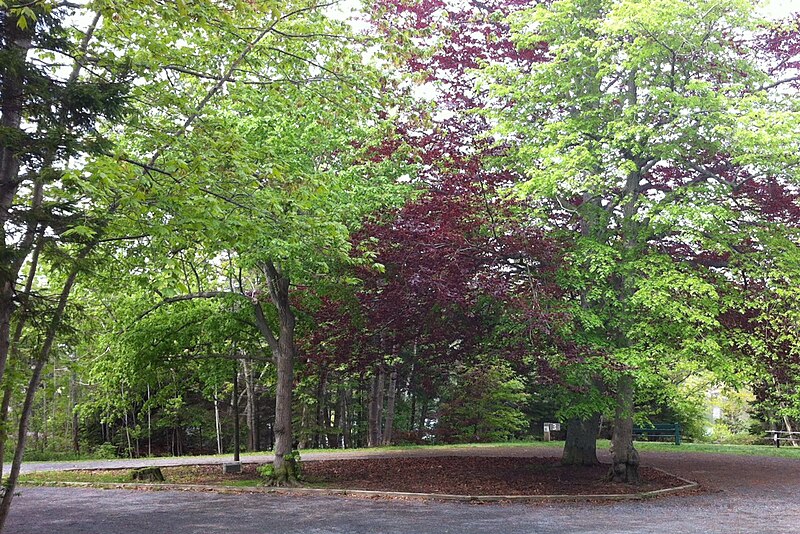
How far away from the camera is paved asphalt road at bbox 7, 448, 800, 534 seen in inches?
368

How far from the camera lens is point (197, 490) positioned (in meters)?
13.6

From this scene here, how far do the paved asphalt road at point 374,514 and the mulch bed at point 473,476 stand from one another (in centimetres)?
129

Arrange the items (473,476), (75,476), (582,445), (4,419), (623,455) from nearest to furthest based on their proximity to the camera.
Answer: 1. (4,419)
2. (623,455)
3. (473,476)
4. (75,476)
5. (582,445)

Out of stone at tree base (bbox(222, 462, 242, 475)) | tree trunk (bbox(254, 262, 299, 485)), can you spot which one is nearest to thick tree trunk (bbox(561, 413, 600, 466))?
tree trunk (bbox(254, 262, 299, 485))

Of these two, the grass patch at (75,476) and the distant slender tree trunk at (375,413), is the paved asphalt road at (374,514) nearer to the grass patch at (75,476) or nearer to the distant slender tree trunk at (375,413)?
the grass patch at (75,476)

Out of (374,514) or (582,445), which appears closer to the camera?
(374,514)

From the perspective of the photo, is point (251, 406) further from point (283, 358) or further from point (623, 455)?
point (623, 455)

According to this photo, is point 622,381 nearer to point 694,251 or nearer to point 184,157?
point 694,251

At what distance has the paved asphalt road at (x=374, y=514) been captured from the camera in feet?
30.6

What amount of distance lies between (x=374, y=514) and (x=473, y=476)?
5.34 metres

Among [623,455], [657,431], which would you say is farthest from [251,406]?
[623,455]

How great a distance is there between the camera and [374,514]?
10.6 meters

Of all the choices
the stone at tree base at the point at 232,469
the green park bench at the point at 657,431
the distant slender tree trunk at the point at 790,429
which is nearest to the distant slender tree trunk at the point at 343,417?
the green park bench at the point at 657,431

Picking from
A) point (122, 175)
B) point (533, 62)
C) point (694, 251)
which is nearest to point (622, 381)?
point (694, 251)
